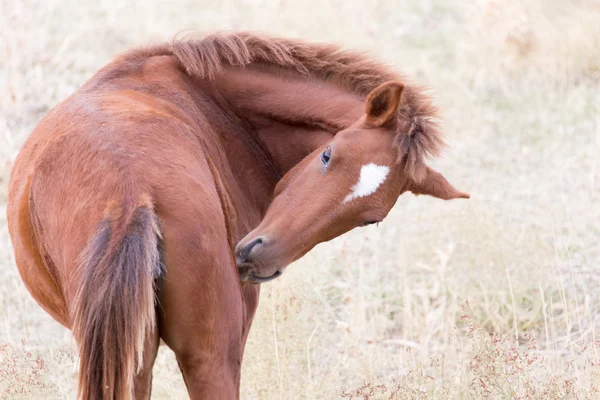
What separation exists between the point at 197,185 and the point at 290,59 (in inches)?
48.5

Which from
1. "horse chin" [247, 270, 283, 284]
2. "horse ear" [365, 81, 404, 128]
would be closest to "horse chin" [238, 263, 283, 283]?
"horse chin" [247, 270, 283, 284]

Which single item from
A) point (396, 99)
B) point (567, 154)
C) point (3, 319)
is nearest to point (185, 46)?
point (396, 99)

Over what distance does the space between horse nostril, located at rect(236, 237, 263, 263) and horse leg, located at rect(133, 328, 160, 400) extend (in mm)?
474

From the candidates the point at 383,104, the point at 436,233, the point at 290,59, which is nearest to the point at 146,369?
the point at 383,104

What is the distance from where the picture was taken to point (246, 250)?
2.98 metres

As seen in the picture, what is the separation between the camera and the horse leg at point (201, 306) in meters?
2.54

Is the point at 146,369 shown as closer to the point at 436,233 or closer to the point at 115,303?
the point at 115,303

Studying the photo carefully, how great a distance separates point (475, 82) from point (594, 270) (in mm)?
3672

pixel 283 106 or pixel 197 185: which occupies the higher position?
pixel 197 185

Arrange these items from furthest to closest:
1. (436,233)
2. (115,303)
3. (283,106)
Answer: (436,233) < (283,106) < (115,303)

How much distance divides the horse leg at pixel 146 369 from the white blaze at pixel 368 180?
0.92 meters

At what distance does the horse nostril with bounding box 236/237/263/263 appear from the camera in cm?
298

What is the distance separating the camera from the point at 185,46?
357 cm

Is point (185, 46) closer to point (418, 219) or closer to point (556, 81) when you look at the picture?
point (418, 219)
